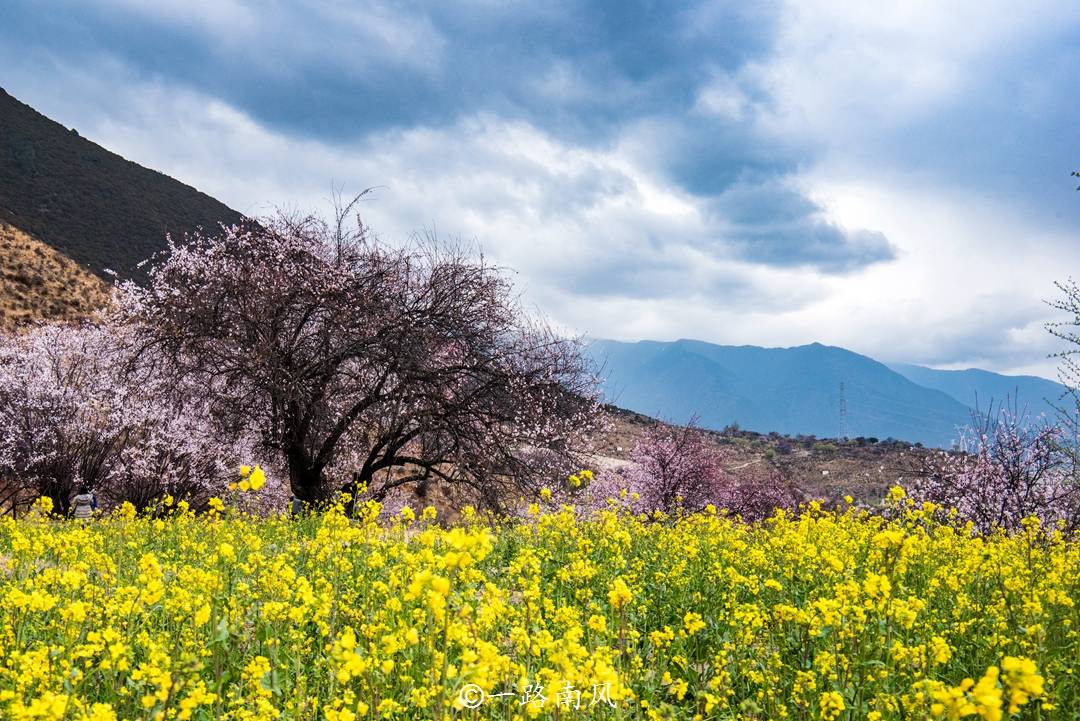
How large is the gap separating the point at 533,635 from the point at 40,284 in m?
51.6

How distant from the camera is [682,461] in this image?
31.4 meters

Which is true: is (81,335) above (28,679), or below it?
above

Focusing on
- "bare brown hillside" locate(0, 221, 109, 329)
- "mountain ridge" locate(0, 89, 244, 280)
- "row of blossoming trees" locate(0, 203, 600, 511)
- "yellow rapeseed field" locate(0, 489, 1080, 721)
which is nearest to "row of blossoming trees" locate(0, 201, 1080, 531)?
"row of blossoming trees" locate(0, 203, 600, 511)

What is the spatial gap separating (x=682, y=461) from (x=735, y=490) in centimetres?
575

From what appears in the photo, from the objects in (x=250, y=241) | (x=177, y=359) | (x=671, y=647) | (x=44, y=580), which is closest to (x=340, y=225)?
(x=250, y=241)

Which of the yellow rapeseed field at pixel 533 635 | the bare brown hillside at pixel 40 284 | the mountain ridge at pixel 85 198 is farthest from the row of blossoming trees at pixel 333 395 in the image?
the mountain ridge at pixel 85 198

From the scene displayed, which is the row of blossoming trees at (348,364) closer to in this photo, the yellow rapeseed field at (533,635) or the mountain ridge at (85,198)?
the yellow rapeseed field at (533,635)

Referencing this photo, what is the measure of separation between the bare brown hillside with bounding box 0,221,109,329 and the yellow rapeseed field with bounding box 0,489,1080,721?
136ft

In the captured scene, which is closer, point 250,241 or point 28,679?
point 28,679

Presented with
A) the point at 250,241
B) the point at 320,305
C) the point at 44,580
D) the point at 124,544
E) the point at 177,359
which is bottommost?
the point at 124,544

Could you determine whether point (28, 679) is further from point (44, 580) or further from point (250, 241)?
point (250, 241)

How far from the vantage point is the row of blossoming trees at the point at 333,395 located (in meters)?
16.5

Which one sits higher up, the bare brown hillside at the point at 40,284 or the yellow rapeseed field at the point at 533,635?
the bare brown hillside at the point at 40,284

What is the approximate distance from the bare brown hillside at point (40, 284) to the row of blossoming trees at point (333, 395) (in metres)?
20.7
